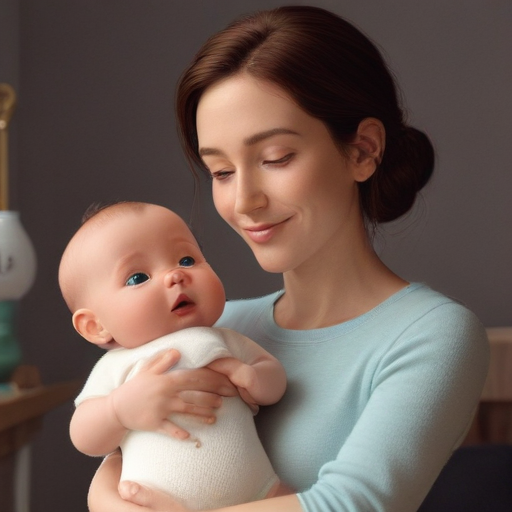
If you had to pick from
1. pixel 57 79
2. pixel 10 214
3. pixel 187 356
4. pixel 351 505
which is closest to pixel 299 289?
pixel 187 356

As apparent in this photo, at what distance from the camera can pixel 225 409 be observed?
104 centimetres

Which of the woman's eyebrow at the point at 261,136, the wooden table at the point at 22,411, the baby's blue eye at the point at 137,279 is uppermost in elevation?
the woman's eyebrow at the point at 261,136

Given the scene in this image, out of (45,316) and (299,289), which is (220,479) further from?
(45,316)

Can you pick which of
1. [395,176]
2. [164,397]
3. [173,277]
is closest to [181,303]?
[173,277]

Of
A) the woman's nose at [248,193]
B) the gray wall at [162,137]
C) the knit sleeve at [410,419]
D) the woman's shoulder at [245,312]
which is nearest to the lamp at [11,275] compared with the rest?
the gray wall at [162,137]

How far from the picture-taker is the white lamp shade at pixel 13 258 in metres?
2.14

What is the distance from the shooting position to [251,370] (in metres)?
1.05

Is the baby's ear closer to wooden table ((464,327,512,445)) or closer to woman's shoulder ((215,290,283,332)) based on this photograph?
woman's shoulder ((215,290,283,332))

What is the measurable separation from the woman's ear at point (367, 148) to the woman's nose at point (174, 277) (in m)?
0.28

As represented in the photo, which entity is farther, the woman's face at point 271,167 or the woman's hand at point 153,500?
the woman's face at point 271,167

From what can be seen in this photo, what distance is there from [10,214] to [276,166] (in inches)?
47.3

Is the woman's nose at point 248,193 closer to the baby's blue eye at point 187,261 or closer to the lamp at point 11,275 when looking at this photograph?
the baby's blue eye at point 187,261

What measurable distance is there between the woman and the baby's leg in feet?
0.08

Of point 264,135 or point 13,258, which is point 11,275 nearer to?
point 13,258
